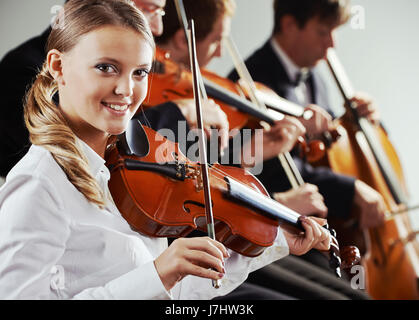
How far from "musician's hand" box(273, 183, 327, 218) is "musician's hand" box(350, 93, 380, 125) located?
0.27m

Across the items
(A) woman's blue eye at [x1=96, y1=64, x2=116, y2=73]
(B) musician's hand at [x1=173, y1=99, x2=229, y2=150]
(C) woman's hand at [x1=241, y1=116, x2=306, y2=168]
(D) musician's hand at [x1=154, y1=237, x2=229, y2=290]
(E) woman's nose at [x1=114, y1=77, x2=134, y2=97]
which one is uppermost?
(C) woman's hand at [x1=241, y1=116, x2=306, y2=168]

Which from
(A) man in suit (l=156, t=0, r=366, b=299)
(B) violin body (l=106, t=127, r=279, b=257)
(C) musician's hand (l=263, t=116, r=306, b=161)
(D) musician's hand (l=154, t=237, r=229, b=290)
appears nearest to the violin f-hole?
(B) violin body (l=106, t=127, r=279, b=257)

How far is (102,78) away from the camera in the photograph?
729mm

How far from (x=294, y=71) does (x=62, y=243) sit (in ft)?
2.90

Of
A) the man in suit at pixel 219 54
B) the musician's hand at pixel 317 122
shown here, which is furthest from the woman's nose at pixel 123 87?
the musician's hand at pixel 317 122

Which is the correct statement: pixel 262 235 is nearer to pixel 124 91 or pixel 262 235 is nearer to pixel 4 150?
pixel 124 91

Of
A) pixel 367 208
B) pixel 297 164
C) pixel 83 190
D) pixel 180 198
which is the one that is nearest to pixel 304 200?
pixel 297 164

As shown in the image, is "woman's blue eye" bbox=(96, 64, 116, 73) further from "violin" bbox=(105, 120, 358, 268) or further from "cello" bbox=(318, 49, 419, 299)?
"cello" bbox=(318, 49, 419, 299)

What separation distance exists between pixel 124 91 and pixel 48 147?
0.12 meters

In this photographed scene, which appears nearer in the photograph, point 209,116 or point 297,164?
point 209,116

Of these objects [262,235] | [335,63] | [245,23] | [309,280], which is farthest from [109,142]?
[335,63]

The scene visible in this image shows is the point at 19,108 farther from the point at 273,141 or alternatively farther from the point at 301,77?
the point at 301,77

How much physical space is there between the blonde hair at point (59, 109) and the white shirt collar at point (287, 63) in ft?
2.17

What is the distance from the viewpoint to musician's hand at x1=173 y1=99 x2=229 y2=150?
3.31ft
